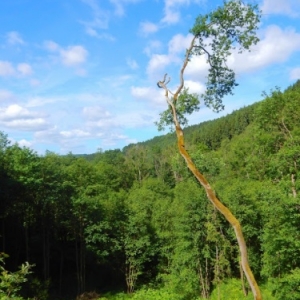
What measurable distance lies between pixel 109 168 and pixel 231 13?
175ft

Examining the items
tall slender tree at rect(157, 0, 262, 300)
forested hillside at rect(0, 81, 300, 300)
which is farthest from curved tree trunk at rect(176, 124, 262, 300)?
forested hillside at rect(0, 81, 300, 300)

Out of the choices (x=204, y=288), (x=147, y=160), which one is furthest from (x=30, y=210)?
(x=147, y=160)

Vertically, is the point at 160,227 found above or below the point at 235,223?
below

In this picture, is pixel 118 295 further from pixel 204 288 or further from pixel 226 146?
pixel 226 146

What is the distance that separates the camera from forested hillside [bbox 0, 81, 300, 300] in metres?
22.8

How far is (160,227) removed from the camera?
3575cm

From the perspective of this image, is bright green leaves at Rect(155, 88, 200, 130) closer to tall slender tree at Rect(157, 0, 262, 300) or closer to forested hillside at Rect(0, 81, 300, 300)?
tall slender tree at Rect(157, 0, 262, 300)

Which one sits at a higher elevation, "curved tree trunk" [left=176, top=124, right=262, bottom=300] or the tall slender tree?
the tall slender tree

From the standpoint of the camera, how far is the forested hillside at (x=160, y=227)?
2278 cm

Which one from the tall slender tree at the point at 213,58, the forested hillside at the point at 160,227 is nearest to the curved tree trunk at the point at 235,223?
the tall slender tree at the point at 213,58

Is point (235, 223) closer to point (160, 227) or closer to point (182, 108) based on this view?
point (182, 108)

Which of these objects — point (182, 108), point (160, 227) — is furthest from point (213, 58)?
point (160, 227)

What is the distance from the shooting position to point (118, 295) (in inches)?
1271

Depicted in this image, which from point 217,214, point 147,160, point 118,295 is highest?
point 147,160
